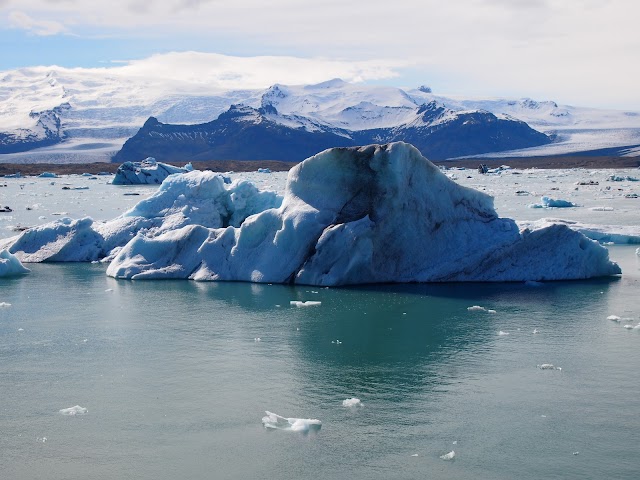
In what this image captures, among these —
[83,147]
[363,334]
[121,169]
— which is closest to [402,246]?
[363,334]

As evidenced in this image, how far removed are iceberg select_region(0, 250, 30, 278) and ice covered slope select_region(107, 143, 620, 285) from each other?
308cm

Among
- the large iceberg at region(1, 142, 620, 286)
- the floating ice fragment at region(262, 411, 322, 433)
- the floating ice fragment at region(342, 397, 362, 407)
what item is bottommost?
the floating ice fragment at region(262, 411, 322, 433)

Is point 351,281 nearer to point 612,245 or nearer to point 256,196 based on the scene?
point 256,196

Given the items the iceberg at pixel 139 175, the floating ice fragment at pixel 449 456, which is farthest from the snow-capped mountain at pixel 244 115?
the floating ice fragment at pixel 449 456

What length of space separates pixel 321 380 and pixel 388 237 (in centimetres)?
502

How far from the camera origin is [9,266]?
13.6 m

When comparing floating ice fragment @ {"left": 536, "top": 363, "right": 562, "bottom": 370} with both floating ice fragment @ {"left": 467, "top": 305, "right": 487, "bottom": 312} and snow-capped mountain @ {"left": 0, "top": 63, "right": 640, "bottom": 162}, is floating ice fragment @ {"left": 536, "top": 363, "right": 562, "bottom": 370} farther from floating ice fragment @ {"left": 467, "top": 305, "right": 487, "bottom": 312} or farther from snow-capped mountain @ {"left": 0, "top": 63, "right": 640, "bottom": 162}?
snow-capped mountain @ {"left": 0, "top": 63, "right": 640, "bottom": 162}

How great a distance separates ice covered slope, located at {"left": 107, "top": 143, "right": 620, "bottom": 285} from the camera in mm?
12305

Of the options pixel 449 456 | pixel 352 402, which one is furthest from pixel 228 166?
pixel 449 456

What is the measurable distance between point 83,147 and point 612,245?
101 m

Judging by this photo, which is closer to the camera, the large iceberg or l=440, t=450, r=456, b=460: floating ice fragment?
l=440, t=450, r=456, b=460: floating ice fragment

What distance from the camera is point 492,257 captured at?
1245 centimetres

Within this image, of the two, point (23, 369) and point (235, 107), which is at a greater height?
point (235, 107)

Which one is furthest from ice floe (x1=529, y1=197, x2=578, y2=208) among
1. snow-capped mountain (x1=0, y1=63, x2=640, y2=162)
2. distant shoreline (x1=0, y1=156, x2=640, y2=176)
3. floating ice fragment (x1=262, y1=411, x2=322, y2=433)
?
snow-capped mountain (x1=0, y1=63, x2=640, y2=162)
